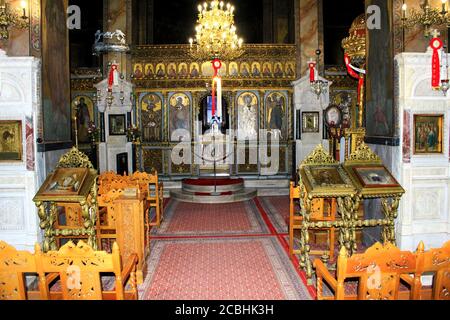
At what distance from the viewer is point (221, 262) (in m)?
4.75

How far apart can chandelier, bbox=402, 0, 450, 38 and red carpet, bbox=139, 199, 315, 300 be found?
10.7ft

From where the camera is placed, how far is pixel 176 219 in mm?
7301

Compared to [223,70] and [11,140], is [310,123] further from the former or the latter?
[11,140]

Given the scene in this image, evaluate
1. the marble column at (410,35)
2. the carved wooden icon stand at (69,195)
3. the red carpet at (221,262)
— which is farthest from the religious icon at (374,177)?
the carved wooden icon stand at (69,195)

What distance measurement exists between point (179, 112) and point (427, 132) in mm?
8295

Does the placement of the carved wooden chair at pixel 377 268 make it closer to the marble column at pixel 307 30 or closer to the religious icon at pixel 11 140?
the religious icon at pixel 11 140

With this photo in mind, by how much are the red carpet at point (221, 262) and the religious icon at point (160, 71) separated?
5.78 metres

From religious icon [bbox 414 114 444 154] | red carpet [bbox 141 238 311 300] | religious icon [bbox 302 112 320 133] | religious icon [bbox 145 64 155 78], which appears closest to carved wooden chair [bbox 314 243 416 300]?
red carpet [bbox 141 238 311 300]

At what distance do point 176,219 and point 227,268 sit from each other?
9.61ft

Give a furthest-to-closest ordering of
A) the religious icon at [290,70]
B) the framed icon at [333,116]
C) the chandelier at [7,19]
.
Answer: the religious icon at [290,70]
the framed icon at [333,116]
the chandelier at [7,19]

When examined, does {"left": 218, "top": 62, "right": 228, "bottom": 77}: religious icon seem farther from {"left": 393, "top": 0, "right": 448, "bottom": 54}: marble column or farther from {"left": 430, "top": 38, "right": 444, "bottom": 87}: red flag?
{"left": 430, "top": 38, "right": 444, "bottom": 87}: red flag

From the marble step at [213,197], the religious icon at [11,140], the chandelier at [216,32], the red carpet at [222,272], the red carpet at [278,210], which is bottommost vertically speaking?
the red carpet at [222,272]

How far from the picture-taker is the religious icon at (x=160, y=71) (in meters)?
11.8

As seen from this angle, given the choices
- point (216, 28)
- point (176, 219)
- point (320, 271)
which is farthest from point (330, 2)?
point (320, 271)
